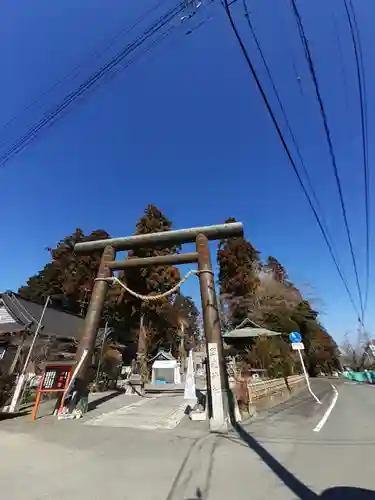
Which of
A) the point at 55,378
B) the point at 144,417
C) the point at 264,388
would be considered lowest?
the point at 144,417

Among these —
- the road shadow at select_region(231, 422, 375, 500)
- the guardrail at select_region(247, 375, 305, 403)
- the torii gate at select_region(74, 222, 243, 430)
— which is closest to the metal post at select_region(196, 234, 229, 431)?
the torii gate at select_region(74, 222, 243, 430)

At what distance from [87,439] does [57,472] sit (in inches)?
80.7

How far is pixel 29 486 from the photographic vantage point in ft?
11.8

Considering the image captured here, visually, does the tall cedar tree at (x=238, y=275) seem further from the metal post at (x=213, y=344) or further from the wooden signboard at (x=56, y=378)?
the wooden signboard at (x=56, y=378)

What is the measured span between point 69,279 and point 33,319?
556 inches

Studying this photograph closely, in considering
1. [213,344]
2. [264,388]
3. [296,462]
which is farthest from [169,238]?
[296,462]

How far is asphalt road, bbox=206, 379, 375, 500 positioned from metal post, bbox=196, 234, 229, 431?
65cm

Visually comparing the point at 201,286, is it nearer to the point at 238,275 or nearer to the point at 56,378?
the point at 56,378

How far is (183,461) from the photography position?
15.1ft

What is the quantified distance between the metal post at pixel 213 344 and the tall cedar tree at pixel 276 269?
3322 cm

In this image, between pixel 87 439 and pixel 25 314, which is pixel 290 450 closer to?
pixel 87 439

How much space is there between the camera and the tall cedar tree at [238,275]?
30.9 meters

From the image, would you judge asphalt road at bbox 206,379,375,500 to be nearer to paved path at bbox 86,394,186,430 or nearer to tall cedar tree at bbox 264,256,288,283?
paved path at bbox 86,394,186,430

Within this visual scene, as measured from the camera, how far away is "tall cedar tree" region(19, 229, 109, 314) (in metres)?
32.3
